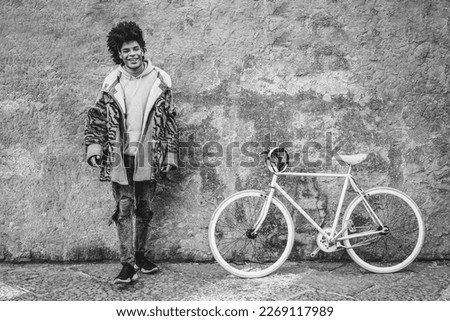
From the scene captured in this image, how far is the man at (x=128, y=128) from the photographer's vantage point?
4.03 meters

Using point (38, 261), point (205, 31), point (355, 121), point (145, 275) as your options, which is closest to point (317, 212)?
point (355, 121)

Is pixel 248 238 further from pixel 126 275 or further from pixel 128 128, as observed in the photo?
pixel 128 128

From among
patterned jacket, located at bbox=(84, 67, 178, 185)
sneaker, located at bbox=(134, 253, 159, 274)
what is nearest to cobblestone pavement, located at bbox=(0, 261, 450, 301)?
sneaker, located at bbox=(134, 253, 159, 274)

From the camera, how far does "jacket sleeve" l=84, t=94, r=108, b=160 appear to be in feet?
13.3

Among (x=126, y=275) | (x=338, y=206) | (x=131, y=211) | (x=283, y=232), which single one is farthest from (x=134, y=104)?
(x=338, y=206)

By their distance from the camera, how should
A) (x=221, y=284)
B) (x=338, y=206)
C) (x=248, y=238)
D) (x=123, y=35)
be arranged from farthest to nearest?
(x=248, y=238)
(x=338, y=206)
(x=221, y=284)
(x=123, y=35)

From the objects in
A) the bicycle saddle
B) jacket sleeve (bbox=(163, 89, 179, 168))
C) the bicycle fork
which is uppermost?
jacket sleeve (bbox=(163, 89, 179, 168))

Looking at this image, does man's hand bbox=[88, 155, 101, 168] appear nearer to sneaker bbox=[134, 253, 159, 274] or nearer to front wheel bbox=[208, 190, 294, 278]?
sneaker bbox=[134, 253, 159, 274]

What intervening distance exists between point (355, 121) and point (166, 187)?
6.25 ft

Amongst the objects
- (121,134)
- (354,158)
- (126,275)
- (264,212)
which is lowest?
(126,275)

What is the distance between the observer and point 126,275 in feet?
13.4

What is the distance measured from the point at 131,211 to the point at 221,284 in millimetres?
995

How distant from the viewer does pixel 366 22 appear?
14.9 ft
